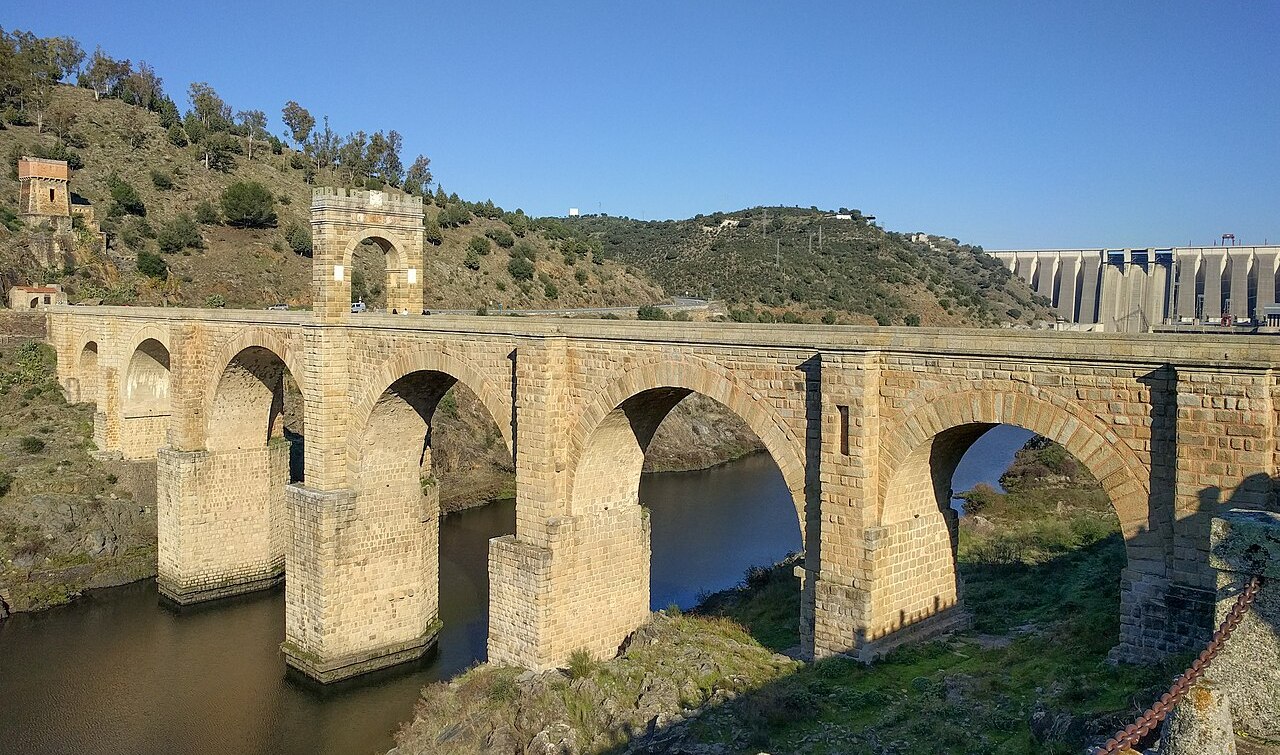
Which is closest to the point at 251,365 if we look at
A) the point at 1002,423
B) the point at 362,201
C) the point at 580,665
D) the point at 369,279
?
the point at 362,201

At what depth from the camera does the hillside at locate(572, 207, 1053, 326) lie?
61.0 m

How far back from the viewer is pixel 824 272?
67.6 meters

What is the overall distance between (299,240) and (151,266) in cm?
836

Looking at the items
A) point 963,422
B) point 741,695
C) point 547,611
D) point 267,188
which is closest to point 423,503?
point 547,611

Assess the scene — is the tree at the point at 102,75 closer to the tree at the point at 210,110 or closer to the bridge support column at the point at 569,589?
the tree at the point at 210,110

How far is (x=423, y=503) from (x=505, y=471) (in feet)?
52.4

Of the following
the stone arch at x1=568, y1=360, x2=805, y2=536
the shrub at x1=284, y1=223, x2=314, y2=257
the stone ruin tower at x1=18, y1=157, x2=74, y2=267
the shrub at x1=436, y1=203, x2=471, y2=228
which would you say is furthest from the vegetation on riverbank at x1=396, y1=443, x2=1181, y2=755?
the shrub at x1=436, y1=203, x2=471, y2=228

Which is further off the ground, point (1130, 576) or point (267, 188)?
point (267, 188)

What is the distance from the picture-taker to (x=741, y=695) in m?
12.2

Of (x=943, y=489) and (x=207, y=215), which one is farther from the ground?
(x=207, y=215)

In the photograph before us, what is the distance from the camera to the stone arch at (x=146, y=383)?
25.9 metres

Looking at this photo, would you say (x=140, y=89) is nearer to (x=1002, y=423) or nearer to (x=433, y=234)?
(x=433, y=234)

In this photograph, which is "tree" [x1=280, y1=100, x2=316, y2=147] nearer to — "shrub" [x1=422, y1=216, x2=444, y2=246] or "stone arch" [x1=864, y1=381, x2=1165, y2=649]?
"shrub" [x1=422, y1=216, x2=444, y2=246]

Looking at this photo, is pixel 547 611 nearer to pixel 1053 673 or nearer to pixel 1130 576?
pixel 1053 673
